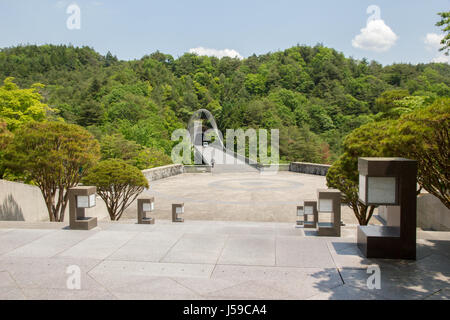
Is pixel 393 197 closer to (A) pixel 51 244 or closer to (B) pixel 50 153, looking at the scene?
(A) pixel 51 244

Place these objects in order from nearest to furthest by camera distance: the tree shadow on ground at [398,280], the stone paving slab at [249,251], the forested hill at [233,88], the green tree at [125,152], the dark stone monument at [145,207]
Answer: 1. the tree shadow on ground at [398,280]
2. the stone paving slab at [249,251]
3. the dark stone monument at [145,207]
4. the green tree at [125,152]
5. the forested hill at [233,88]

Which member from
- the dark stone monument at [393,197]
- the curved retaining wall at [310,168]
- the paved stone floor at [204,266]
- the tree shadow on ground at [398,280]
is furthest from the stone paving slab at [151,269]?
the curved retaining wall at [310,168]

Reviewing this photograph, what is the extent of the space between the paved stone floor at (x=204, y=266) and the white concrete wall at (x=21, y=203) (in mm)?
4952

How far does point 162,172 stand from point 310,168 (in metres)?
12.1

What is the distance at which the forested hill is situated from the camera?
6869cm

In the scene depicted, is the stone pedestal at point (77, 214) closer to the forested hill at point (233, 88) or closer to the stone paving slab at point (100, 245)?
the stone paving slab at point (100, 245)

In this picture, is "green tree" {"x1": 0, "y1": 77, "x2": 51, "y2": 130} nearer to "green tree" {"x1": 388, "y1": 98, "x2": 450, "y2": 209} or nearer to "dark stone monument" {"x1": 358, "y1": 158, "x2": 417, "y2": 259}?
"dark stone monument" {"x1": 358, "y1": 158, "x2": 417, "y2": 259}

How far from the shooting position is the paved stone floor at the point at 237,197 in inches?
604

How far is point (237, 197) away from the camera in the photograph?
19.2 m

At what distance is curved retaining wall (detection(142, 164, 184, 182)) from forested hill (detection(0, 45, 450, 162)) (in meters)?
15.2

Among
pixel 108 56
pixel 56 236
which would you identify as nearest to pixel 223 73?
pixel 108 56

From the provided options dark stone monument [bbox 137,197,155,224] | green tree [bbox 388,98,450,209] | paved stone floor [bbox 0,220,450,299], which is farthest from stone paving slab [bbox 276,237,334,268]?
dark stone monument [bbox 137,197,155,224]

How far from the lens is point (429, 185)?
7797 mm

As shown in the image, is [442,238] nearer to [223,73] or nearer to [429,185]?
[429,185]
